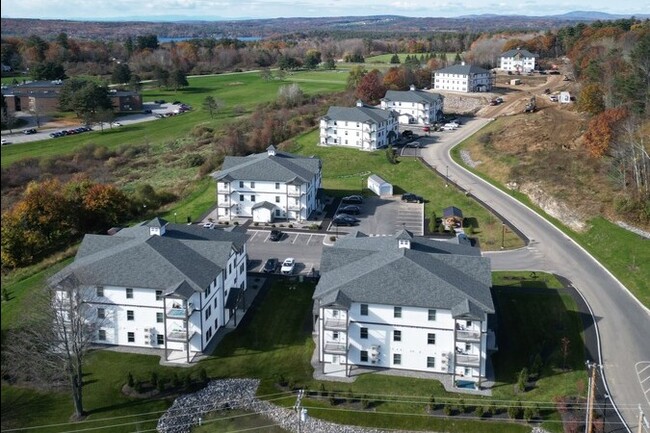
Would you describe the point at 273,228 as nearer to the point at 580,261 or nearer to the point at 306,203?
the point at 306,203

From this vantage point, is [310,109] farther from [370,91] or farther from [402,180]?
[402,180]

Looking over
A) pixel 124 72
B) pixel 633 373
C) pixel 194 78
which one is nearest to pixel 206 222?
pixel 633 373

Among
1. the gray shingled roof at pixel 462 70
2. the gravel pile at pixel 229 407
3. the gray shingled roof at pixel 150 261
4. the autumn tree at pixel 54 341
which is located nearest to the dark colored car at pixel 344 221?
the gray shingled roof at pixel 150 261

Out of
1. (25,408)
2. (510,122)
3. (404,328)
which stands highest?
(510,122)

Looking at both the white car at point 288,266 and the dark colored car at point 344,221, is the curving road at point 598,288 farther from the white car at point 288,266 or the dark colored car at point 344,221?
the white car at point 288,266

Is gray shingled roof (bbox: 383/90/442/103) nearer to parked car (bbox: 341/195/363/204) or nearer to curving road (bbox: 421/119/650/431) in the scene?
curving road (bbox: 421/119/650/431)

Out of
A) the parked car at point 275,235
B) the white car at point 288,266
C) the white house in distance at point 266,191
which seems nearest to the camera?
the white car at point 288,266
